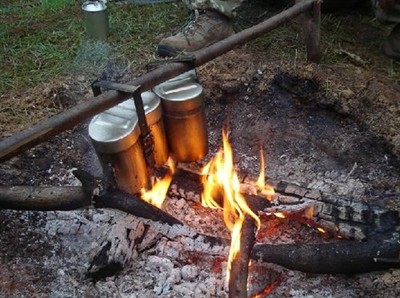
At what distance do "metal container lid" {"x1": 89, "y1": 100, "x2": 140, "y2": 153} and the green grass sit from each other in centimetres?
140

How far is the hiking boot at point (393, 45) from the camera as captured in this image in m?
3.70

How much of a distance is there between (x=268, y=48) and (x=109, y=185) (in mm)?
2009

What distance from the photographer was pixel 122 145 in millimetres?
2375

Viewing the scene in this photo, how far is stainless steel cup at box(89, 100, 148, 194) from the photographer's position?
237 centimetres

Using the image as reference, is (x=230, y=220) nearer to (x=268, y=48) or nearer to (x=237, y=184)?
(x=237, y=184)

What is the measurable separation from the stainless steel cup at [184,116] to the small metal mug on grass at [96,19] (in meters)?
1.70

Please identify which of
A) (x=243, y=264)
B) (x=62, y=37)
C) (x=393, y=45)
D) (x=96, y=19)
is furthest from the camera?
(x=62, y=37)

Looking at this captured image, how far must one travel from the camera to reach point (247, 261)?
2145 millimetres

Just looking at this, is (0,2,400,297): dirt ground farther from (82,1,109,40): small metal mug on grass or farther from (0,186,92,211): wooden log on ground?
(82,1,109,40): small metal mug on grass

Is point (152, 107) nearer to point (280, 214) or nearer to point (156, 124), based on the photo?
point (156, 124)

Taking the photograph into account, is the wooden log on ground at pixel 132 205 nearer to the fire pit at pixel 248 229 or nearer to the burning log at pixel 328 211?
the fire pit at pixel 248 229

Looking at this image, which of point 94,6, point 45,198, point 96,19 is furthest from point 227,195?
point 94,6

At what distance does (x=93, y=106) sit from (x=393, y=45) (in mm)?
2609

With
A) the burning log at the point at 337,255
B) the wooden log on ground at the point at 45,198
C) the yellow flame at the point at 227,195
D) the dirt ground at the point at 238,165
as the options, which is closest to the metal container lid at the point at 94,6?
the dirt ground at the point at 238,165
